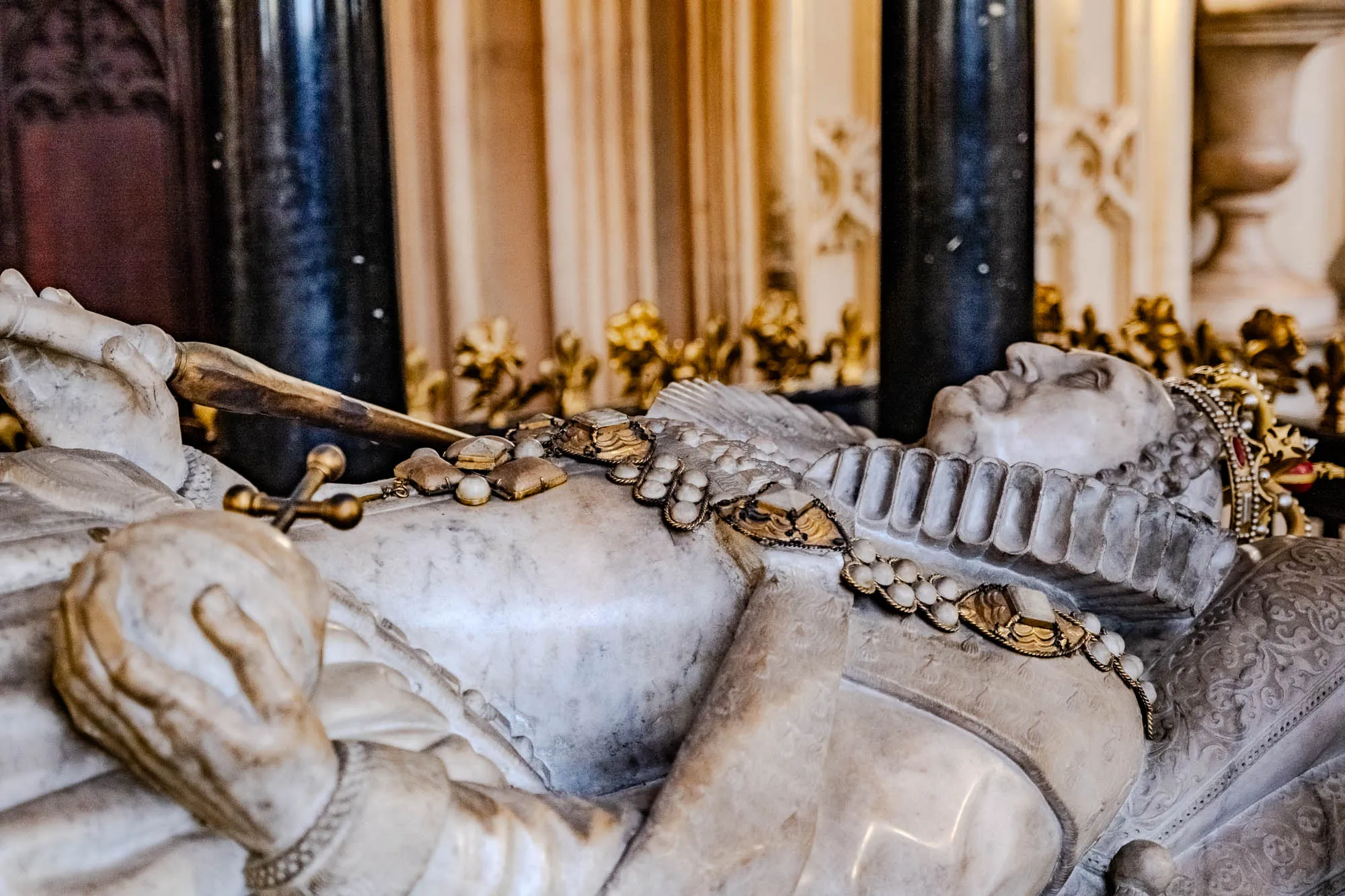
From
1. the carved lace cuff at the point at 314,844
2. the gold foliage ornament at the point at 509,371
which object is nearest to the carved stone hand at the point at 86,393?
the carved lace cuff at the point at 314,844

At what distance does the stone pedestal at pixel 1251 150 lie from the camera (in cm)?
648

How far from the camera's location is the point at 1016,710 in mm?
1737

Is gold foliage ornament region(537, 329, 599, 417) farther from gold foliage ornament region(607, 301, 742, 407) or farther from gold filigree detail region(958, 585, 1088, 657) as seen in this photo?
gold filigree detail region(958, 585, 1088, 657)

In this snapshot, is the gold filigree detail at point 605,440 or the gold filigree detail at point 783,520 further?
the gold filigree detail at point 605,440

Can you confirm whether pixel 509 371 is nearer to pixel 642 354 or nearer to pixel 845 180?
pixel 642 354

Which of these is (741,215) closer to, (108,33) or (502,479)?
(108,33)

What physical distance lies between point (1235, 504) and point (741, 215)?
3955 millimetres

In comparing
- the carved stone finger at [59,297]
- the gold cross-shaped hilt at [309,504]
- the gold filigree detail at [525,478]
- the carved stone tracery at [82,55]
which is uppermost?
the carved stone tracery at [82,55]

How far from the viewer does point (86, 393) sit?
5.71 ft

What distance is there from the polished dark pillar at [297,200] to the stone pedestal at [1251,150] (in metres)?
4.65

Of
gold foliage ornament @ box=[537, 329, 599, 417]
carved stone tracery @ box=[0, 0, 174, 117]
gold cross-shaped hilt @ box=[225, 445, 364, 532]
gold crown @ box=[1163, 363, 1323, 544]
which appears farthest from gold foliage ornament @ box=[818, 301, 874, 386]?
gold cross-shaped hilt @ box=[225, 445, 364, 532]

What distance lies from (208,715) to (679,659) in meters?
0.69

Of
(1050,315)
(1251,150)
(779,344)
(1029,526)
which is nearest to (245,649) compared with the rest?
(1029,526)

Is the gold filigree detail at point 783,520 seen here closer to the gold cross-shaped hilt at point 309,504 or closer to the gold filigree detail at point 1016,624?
the gold filigree detail at point 1016,624
